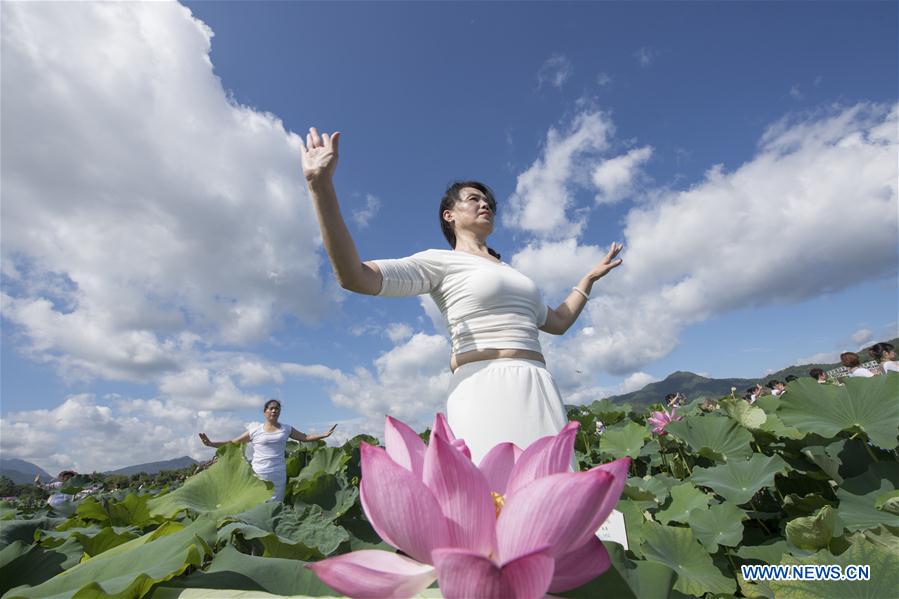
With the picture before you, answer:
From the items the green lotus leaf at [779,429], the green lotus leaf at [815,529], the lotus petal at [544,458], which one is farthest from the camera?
the green lotus leaf at [779,429]

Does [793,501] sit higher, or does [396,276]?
[396,276]

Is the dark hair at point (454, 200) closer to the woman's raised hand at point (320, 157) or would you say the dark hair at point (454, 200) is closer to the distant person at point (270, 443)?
the woman's raised hand at point (320, 157)

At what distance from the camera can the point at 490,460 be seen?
0.51 metres

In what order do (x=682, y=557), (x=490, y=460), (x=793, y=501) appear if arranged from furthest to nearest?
(x=793, y=501) < (x=682, y=557) < (x=490, y=460)

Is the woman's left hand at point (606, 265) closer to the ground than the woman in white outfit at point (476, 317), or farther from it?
farther from it

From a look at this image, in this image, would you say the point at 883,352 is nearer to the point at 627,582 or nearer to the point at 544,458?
the point at 627,582

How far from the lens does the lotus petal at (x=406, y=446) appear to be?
481 mm

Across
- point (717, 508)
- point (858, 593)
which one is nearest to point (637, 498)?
point (717, 508)

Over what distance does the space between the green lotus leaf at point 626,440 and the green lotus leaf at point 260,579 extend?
310 cm

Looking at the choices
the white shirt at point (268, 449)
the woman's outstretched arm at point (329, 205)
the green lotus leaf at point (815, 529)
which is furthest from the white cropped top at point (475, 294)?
the white shirt at point (268, 449)

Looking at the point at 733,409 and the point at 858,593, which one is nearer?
the point at 858,593

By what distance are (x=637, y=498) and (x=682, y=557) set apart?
675 mm

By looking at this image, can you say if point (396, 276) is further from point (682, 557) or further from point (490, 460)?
point (682, 557)

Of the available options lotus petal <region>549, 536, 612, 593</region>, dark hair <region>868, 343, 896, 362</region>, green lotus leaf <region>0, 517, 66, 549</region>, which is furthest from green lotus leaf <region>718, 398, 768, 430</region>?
dark hair <region>868, 343, 896, 362</region>
